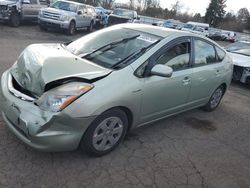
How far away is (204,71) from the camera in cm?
468

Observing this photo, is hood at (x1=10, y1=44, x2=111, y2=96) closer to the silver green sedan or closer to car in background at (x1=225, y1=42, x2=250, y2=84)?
the silver green sedan

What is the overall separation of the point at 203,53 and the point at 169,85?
126cm

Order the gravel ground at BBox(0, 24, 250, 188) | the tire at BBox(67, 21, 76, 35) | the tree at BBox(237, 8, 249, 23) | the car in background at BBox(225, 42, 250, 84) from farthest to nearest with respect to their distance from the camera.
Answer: the tree at BBox(237, 8, 249, 23)
the tire at BBox(67, 21, 76, 35)
the car in background at BBox(225, 42, 250, 84)
the gravel ground at BBox(0, 24, 250, 188)

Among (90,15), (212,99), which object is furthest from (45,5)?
(212,99)

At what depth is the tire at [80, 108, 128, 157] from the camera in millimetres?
3143

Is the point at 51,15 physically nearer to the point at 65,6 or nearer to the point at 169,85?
the point at 65,6

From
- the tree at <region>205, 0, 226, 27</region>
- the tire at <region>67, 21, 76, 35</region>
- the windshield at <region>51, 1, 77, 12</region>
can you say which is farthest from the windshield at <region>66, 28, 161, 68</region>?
the tree at <region>205, 0, 226, 27</region>

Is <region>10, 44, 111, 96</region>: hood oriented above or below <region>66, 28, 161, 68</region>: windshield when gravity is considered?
below

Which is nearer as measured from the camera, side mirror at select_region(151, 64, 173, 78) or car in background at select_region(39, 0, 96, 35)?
side mirror at select_region(151, 64, 173, 78)

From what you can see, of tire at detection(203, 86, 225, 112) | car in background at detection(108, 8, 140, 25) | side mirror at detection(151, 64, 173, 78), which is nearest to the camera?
side mirror at detection(151, 64, 173, 78)

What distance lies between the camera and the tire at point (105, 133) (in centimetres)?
314

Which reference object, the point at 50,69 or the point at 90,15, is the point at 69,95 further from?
the point at 90,15

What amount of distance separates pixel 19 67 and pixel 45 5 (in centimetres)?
1439

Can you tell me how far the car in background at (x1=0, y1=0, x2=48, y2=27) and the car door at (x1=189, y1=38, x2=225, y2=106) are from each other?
11.2 m
